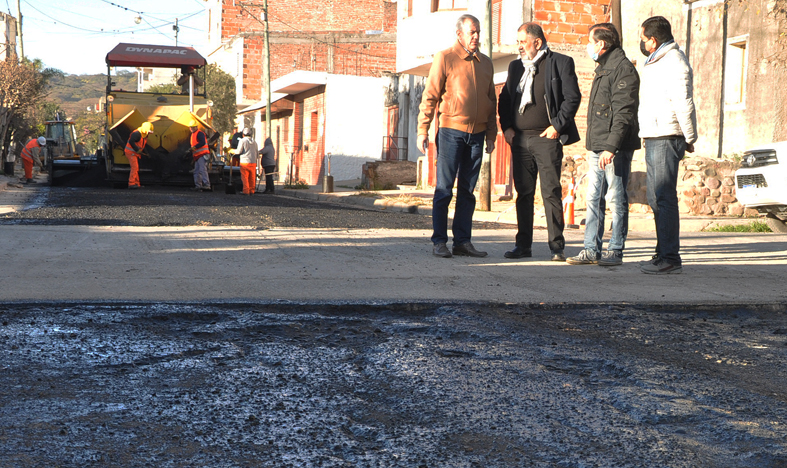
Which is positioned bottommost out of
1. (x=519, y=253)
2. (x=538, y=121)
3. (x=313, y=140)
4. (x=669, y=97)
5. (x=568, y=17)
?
(x=519, y=253)

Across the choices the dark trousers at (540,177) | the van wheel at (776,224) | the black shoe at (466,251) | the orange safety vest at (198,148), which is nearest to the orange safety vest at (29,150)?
the orange safety vest at (198,148)

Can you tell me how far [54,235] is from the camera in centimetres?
754

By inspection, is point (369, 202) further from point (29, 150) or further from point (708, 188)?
point (29, 150)

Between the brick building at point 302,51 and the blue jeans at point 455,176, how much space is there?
26.0m

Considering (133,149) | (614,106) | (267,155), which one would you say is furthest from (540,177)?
(267,155)

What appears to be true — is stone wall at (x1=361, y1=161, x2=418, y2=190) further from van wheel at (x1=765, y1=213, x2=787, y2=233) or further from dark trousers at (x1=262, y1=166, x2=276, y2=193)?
van wheel at (x1=765, y1=213, x2=787, y2=233)

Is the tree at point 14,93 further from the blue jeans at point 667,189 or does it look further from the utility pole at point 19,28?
the blue jeans at point 667,189

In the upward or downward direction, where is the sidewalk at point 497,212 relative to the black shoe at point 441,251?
upward

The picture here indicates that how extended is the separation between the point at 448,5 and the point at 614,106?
1520 cm

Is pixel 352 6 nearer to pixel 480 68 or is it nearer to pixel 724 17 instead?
pixel 724 17

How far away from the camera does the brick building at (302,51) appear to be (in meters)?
35.8

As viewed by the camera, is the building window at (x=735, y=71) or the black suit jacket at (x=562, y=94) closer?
the black suit jacket at (x=562, y=94)

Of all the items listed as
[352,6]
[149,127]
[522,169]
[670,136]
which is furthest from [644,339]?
[352,6]

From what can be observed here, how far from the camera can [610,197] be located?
21.3 ft
